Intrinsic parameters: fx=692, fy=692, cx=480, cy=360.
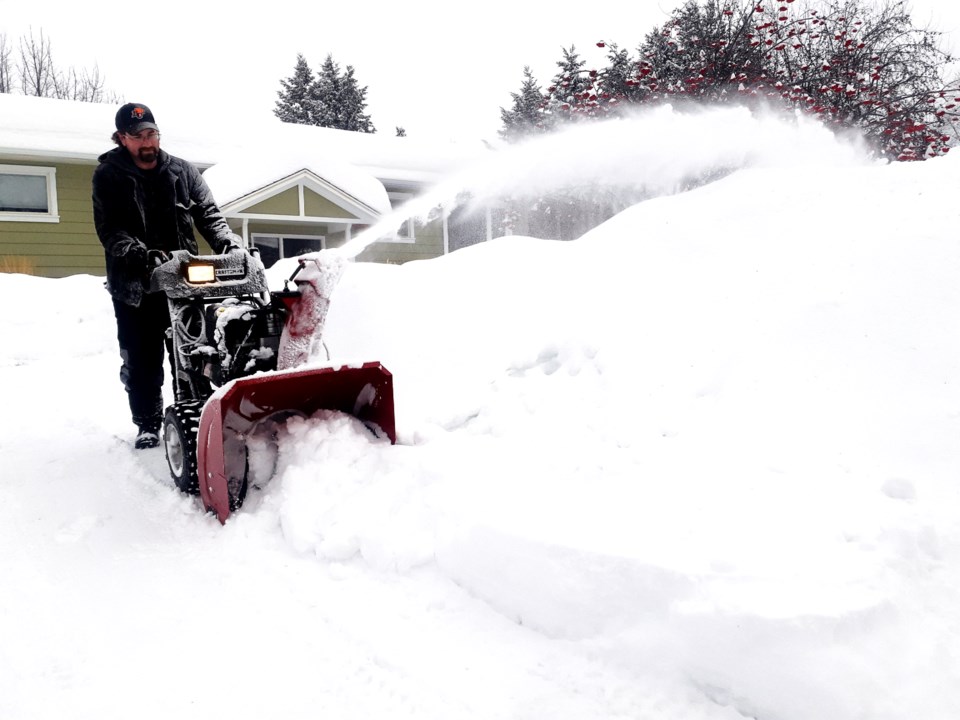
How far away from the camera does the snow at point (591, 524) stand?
1.83m

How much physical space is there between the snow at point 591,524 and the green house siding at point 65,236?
10.0 m

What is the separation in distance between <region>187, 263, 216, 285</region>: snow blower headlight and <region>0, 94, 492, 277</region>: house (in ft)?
30.4

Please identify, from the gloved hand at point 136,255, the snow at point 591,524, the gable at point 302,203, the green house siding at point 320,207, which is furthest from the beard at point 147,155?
the green house siding at point 320,207

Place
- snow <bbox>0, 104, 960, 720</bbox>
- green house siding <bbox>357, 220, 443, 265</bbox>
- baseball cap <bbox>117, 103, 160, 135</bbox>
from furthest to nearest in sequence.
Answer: green house siding <bbox>357, 220, 443, 265</bbox> < baseball cap <bbox>117, 103, 160, 135</bbox> < snow <bbox>0, 104, 960, 720</bbox>

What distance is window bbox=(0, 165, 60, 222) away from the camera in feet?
42.1

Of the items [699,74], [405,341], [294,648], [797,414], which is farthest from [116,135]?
[699,74]

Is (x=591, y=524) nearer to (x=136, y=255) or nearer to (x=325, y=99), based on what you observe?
(x=136, y=255)

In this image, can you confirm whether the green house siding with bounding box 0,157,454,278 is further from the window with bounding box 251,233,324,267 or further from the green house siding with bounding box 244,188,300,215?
the window with bounding box 251,233,324,267

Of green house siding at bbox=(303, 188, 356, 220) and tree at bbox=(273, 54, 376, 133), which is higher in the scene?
tree at bbox=(273, 54, 376, 133)

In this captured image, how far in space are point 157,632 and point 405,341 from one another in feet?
10.5

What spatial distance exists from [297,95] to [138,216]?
35.8 metres

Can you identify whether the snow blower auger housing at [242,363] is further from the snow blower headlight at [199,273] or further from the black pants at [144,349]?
the black pants at [144,349]

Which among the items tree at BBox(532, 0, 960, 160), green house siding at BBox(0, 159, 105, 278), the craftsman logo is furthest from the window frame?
the craftsman logo

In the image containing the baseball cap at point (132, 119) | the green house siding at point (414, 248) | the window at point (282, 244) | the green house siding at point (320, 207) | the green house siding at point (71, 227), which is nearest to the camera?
the baseball cap at point (132, 119)
